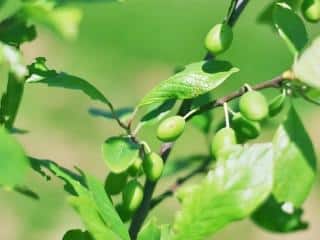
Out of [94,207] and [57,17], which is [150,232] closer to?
[94,207]

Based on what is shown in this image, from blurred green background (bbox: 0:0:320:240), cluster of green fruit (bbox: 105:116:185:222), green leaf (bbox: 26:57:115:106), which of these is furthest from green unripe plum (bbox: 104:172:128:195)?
blurred green background (bbox: 0:0:320:240)

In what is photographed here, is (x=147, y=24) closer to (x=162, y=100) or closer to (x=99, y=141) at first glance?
(x=99, y=141)

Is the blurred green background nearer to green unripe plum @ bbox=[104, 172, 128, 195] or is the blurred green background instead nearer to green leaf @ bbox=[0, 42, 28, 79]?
green unripe plum @ bbox=[104, 172, 128, 195]

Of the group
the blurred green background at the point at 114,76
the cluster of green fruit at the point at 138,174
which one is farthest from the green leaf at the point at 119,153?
→ the blurred green background at the point at 114,76

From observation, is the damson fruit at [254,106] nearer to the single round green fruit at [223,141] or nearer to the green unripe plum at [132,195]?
the single round green fruit at [223,141]

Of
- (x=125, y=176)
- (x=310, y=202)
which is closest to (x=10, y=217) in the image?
(x=310, y=202)

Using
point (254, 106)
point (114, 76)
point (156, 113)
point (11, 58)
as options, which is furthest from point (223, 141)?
point (114, 76)
